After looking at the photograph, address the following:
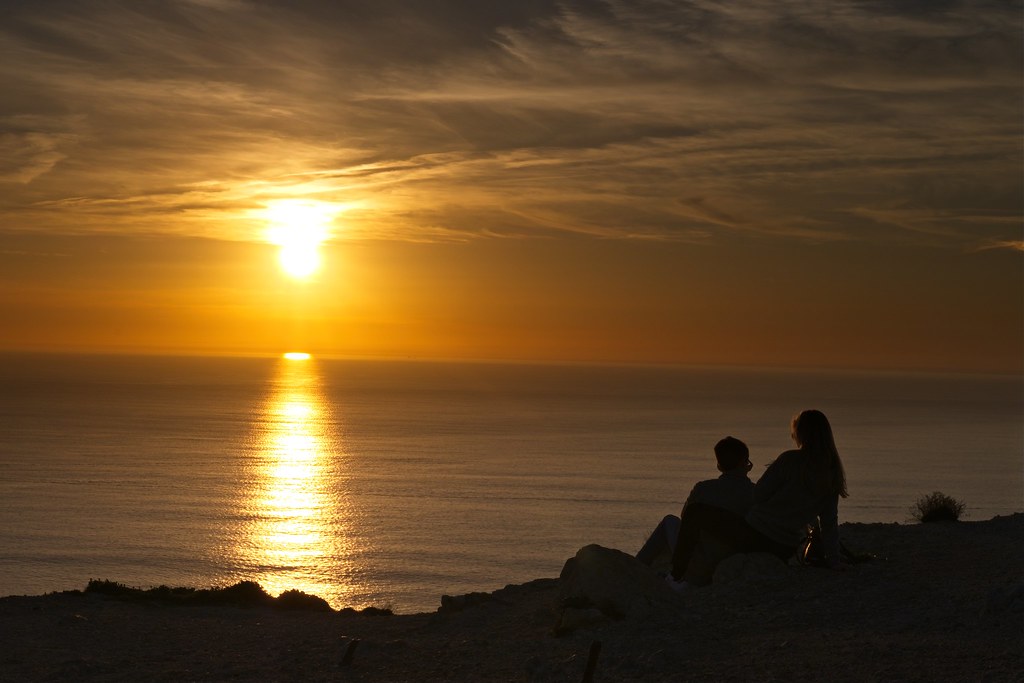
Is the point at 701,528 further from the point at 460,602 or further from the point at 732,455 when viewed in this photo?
the point at 460,602

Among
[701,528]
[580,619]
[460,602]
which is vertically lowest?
[460,602]

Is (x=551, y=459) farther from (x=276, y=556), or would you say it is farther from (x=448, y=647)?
(x=448, y=647)

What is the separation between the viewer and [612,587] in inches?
436

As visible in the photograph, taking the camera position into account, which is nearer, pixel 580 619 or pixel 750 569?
pixel 580 619

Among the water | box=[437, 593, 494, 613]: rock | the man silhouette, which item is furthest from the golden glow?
the man silhouette

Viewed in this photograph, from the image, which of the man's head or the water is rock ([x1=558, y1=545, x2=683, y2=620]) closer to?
the man's head

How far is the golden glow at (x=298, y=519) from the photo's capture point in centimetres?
A: 5041

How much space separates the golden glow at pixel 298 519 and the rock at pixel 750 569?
3309 cm

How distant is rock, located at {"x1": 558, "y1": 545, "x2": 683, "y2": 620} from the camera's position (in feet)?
35.8

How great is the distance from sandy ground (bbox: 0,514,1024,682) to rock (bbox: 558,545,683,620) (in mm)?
205

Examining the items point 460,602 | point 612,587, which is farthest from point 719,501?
point 460,602

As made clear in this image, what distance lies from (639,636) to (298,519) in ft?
206

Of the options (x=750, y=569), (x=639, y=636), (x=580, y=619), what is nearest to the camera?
(x=639, y=636)

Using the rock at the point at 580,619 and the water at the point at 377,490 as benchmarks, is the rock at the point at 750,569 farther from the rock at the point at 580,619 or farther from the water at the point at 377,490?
the water at the point at 377,490
